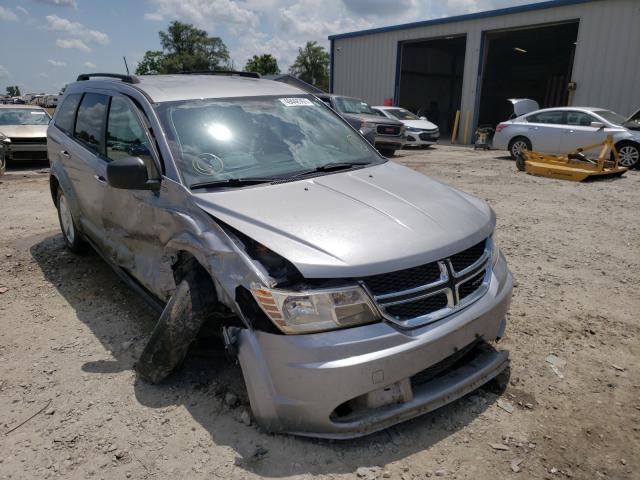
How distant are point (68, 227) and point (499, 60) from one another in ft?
106

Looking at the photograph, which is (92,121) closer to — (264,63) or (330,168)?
(330,168)

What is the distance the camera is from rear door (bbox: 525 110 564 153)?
41.4ft

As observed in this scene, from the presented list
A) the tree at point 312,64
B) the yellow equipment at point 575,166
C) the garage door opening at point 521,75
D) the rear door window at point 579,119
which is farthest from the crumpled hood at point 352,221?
the tree at point 312,64

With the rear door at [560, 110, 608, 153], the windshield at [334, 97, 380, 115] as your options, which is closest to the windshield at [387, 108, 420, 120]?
the windshield at [334, 97, 380, 115]

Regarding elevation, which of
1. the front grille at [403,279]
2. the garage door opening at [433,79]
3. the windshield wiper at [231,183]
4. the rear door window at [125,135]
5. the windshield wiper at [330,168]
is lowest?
the front grille at [403,279]

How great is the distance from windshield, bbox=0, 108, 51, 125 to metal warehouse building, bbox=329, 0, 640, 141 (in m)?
16.5

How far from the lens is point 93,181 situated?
4.09 meters

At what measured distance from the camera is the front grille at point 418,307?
2.34 metres

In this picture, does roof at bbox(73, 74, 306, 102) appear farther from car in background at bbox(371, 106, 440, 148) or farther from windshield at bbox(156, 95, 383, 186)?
car in background at bbox(371, 106, 440, 148)

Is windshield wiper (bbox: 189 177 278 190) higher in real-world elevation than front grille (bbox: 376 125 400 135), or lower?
higher

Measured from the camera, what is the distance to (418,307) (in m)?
2.40

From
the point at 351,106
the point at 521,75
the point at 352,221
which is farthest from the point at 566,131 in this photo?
the point at 521,75

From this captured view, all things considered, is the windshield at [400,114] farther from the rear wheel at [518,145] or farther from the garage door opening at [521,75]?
the garage door opening at [521,75]

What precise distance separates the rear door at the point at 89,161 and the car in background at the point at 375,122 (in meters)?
9.94
